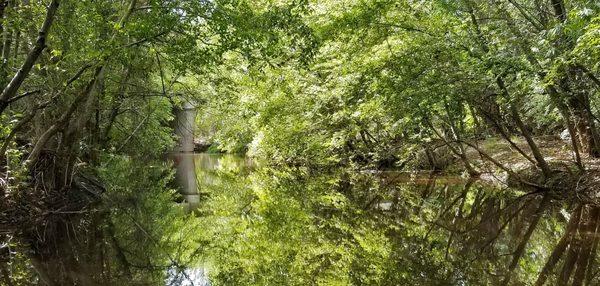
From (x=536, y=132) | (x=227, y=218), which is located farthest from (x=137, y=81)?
(x=536, y=132)

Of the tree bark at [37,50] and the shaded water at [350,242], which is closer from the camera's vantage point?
the tree bark at [37,50]

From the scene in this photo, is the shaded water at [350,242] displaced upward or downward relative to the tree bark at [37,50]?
downward

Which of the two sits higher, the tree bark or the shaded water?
the tree bark

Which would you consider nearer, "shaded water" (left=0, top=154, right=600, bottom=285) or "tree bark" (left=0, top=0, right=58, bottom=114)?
"tree bark" (left=0, top=0, right=58, bottom=114)

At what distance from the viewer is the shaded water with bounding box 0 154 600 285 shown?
729 centimetres

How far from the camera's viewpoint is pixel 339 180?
66.4ft

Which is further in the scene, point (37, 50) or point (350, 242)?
point (350, 242)

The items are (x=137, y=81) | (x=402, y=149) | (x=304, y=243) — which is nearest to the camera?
(x=304, y=243)

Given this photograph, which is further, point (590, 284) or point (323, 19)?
point (323, 19)

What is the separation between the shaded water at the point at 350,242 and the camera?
7289 millimetres

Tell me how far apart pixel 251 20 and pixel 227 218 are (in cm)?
533

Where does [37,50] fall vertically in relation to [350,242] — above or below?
above

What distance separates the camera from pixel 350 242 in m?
9.52

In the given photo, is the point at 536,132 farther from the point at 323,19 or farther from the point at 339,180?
the point at 323,19
